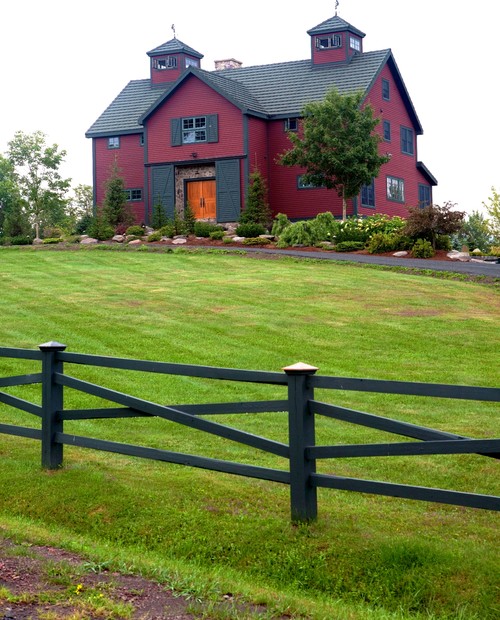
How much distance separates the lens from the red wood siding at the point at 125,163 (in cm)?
4925

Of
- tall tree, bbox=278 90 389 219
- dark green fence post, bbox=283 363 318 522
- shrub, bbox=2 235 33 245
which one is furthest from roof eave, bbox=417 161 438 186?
dark green fence post, bbox=283 363 318 522

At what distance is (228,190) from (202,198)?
6.95 feet

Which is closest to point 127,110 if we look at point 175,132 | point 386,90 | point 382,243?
point 175,132

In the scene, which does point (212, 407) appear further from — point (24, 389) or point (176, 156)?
point (176, 156)

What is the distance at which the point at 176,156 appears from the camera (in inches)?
1789

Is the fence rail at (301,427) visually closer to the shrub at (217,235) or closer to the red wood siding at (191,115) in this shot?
the shrub at (217,235)

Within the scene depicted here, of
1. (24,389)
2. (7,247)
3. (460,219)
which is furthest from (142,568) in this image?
(7,247)

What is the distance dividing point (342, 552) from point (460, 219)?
90.6 feet

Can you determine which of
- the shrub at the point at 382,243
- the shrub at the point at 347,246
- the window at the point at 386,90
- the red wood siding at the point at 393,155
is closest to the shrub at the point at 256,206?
the red wood siding at the point at 393,155

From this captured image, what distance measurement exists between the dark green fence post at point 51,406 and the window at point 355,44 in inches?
1683

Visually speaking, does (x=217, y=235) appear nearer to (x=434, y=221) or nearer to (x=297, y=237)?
(x=297, y=237)

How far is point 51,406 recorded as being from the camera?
898cm

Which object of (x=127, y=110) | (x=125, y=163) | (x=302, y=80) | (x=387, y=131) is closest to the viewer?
(x=387, y=131)

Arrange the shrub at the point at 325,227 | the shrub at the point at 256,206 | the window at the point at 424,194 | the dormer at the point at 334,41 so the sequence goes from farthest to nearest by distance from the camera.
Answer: the window at the point at 424,194 → the dormer at the point at 334,41 → the shrub at the point at 256,206 → the shrub at the point at 325,227
